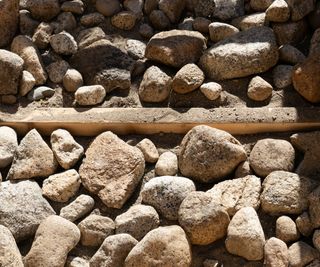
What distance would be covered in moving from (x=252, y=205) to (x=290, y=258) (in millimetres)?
197

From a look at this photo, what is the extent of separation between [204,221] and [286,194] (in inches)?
10.3

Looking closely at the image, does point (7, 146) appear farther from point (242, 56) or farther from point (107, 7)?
point (242, 56)

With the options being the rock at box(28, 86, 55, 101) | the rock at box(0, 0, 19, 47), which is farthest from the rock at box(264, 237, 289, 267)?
the rock at box(0, 0, 19, 47)

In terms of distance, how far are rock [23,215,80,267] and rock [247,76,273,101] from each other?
754mm

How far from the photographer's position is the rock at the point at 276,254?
1.64 meters

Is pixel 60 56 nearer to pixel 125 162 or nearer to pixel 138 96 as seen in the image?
pixel 138 96

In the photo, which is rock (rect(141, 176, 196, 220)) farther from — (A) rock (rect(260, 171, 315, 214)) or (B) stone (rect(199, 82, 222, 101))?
(B) stone (rect(199, 82, 222, 101))

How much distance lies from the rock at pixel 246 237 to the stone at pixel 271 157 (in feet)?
0.60

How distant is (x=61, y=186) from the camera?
1885 millimetres

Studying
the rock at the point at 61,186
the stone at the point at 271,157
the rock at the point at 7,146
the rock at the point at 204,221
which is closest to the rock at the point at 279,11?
the stone at the point at 271,157

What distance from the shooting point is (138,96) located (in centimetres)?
212

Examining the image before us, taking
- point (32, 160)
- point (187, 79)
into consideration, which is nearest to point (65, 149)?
point (32, 160)

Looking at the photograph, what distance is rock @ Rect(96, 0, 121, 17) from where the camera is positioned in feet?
7.68

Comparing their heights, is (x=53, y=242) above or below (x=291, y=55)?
below
